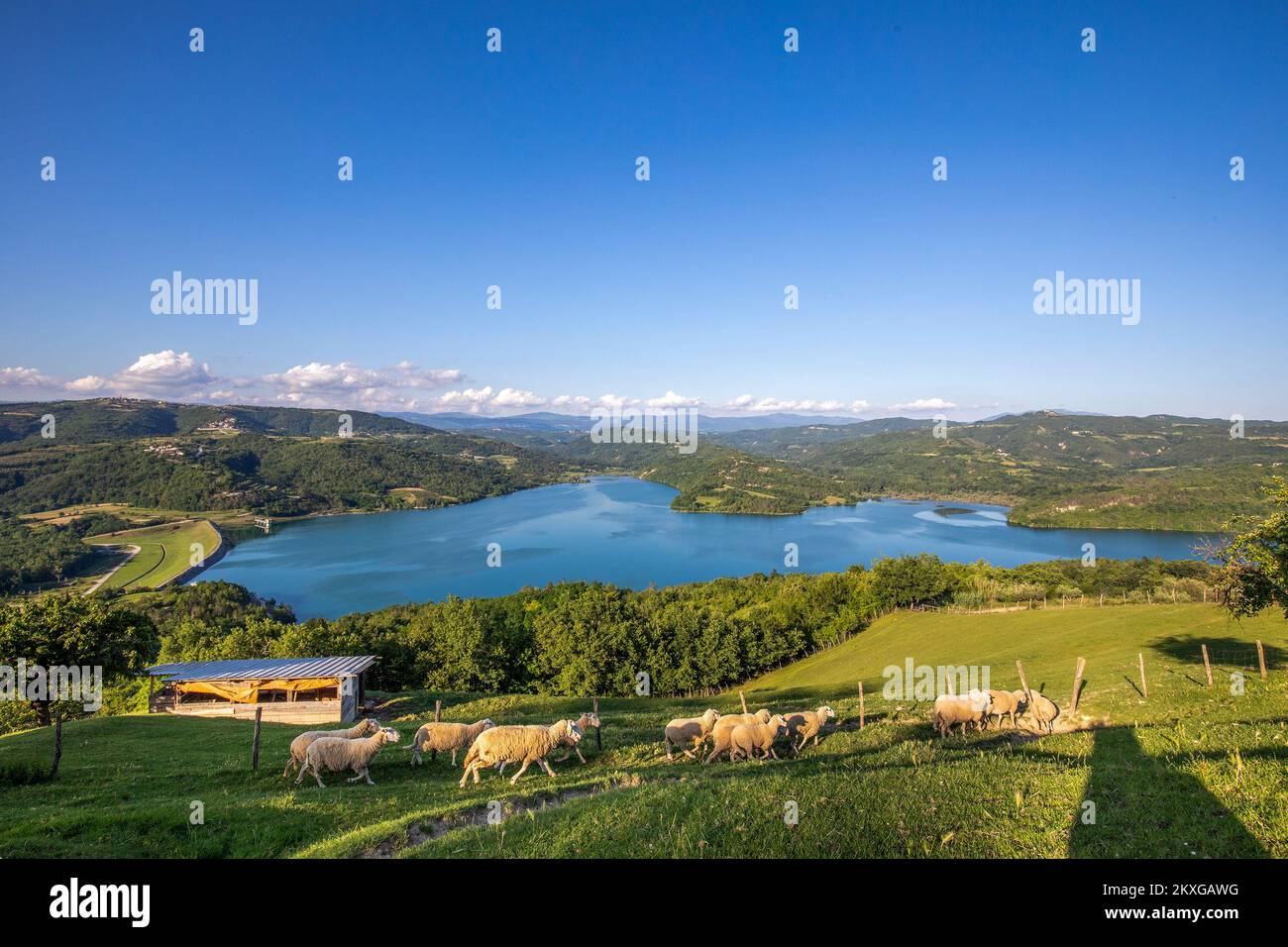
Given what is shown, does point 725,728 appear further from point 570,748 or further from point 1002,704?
point 1002,704

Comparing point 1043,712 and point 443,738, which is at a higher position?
point 1043,712

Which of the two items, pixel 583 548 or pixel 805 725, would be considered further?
pixel 583 548

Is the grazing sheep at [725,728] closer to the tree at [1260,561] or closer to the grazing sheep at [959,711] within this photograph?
the grazing sheep at [959,711]

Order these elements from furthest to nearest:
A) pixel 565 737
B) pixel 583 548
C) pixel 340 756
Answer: pixel 583 548 → pixel 565 737 → pixel 340 756

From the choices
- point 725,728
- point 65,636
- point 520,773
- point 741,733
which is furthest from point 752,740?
point 65,636

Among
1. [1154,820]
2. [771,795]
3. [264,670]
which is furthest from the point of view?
[264,670]

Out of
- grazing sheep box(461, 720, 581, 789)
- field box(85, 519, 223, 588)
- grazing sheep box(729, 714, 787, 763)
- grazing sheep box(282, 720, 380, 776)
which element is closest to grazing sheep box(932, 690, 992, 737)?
grazing sheep box(729, 714, 787, 763)
